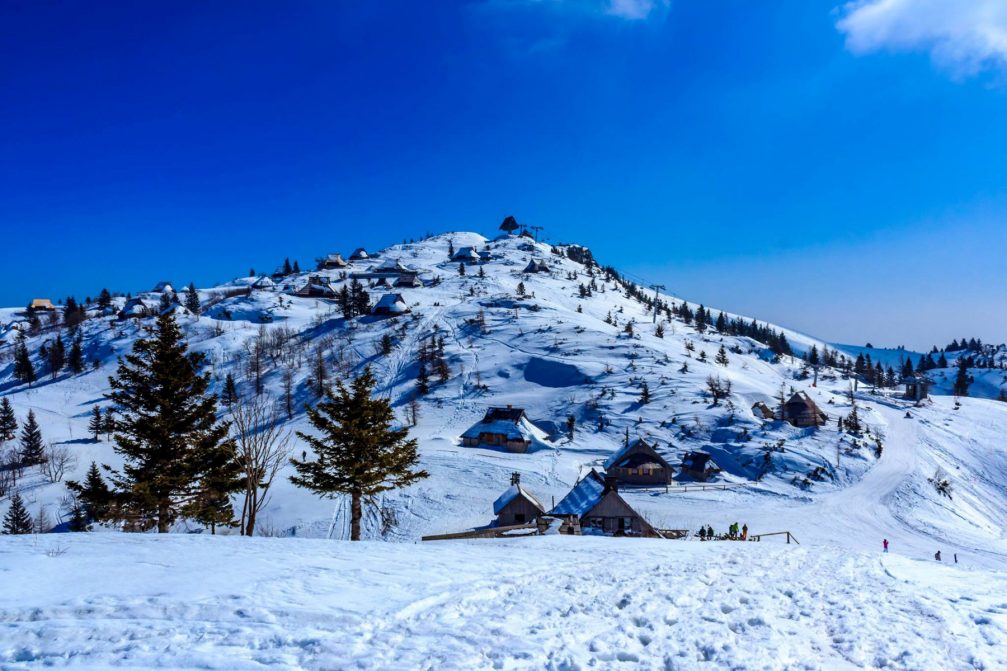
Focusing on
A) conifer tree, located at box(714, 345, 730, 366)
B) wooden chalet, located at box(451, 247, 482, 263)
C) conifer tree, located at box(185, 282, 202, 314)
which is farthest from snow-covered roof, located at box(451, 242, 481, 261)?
conifer tree, located at box(714, 345, 730, 366)

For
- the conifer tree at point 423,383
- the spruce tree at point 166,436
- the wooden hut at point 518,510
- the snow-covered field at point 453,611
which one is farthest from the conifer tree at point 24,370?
the snow-covered field at point 453,611

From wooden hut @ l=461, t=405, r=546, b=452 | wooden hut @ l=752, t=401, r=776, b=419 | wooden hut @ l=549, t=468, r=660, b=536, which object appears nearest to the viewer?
wooden hut @ l=549, t=468, r=660, b=536

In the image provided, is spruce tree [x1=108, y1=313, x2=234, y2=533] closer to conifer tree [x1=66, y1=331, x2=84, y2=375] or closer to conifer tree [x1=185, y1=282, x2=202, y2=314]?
conifer tree [x1=66, y1=331, x2=84, y2=375]

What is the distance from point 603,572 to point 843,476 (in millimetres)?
49239

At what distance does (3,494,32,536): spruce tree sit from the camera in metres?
35.3

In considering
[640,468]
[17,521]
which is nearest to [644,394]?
[640,468]

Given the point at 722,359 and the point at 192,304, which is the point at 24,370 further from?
the point at 722,359

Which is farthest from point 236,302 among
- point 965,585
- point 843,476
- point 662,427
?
point 965,585

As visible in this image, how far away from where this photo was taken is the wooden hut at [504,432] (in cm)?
5899

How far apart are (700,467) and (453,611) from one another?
160ft

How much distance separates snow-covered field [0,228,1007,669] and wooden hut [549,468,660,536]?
21.9ft

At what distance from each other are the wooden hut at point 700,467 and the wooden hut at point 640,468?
7.65 ft

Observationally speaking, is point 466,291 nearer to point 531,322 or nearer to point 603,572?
point 531,322

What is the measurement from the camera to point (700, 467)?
51375 mm
